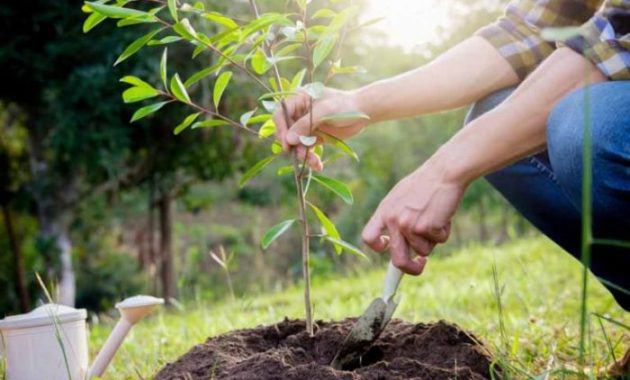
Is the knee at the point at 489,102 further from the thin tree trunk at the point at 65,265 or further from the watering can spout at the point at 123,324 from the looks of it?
the thin tree trunk at the point at 65,265

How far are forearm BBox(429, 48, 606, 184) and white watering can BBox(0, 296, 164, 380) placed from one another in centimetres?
77

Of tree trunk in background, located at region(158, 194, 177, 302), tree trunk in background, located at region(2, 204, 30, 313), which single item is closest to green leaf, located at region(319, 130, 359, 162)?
tree trunk in background, located at region(2, 204, 30, 313)

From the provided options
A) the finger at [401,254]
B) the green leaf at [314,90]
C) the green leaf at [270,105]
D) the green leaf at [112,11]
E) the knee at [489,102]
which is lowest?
the finger at [401,254]

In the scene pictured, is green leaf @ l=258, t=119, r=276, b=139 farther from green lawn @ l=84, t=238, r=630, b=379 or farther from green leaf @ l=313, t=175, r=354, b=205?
green lawn @ l=84, t=238, r=630, b=379

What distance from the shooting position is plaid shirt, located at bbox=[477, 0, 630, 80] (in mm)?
1396

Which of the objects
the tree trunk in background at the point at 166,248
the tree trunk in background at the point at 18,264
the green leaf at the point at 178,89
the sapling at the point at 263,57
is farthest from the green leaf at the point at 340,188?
the tree trunk in background at the point at 166,248

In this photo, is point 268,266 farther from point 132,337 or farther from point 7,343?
point 7,343

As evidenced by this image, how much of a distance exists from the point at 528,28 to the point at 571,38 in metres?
0.41

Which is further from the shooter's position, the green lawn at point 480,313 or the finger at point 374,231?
the green lawn at point 480,313

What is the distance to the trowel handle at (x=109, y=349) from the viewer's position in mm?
1756

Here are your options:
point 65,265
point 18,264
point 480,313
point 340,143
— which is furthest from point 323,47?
point 18,264


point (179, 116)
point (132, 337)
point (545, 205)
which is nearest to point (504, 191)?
point (545, 205)

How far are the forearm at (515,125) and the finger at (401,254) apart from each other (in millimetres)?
146

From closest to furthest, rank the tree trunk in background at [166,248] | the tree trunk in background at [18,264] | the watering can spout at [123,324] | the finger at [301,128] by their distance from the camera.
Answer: the finger at [301,128], the watering can spout at [123,324], the tree trunk in background at [18,264], the tree trunk in background at [166,248]
